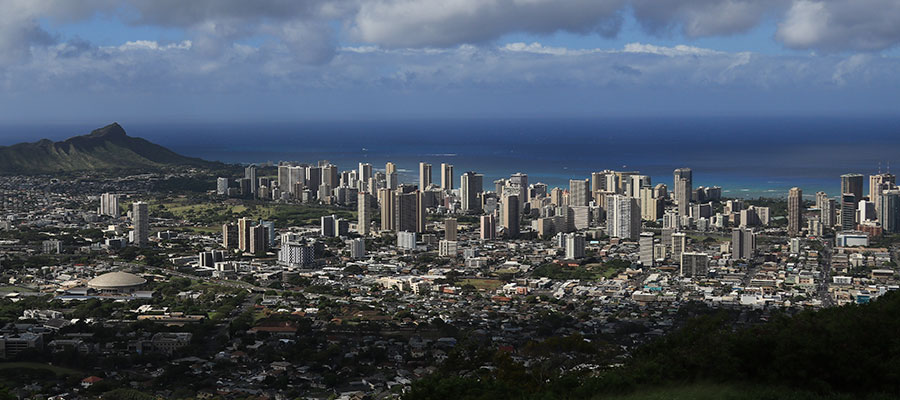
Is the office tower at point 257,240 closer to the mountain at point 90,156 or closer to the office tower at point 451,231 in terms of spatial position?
the office tower at point 451,231

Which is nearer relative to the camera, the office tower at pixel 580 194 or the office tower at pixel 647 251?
the office tower at pixel 647 251

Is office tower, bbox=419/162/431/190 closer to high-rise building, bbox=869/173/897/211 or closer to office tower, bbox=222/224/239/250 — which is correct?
office tower, bbox=222/224/239/250

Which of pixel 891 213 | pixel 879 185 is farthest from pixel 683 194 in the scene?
pixel 891 213

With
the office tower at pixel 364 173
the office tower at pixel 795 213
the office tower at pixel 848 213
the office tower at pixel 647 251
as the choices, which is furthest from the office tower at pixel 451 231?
the office tower at pixel 364 173

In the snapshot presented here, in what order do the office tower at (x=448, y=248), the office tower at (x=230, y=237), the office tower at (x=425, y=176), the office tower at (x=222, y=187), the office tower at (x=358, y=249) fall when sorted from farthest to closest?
the office tower at (x=425, y=176)
the office tower at (x=222, y=187)
the office tower at (x=230, y=237)
the office tower at (x=448, y=248)
the office tower at (x=358, y=249)

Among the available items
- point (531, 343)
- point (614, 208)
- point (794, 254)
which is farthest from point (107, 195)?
point (531, 343)

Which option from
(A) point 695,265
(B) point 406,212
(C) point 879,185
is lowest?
(A) point 695,265

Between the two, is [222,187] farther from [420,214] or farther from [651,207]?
[651,207]

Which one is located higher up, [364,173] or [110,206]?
[364,173]
